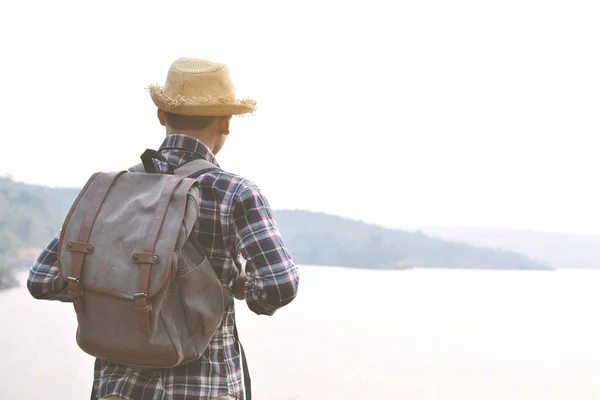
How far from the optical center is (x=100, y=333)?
0.98 metres

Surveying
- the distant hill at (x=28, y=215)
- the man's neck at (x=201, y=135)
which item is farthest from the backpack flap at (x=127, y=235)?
the distant hill at (x=28, y=215)

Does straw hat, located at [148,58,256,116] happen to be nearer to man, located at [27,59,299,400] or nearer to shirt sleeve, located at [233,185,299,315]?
man, located at [27,59,299,400]

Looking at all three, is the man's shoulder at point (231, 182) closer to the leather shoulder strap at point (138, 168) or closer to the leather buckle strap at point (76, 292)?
the leather shoulder strap at point (138, 168)

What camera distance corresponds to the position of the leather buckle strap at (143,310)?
94 centimetres

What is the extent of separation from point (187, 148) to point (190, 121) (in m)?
Result: 0.05

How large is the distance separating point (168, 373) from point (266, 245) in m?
0.23

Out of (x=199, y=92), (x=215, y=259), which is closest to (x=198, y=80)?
(x=199, y=92)

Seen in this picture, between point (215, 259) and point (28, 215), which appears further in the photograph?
point (28, 215)

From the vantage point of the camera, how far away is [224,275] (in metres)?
1.08

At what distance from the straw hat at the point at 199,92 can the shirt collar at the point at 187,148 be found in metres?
0.04

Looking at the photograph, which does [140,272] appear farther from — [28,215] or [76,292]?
[28,215]

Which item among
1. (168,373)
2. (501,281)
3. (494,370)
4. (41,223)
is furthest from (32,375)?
(501,281)

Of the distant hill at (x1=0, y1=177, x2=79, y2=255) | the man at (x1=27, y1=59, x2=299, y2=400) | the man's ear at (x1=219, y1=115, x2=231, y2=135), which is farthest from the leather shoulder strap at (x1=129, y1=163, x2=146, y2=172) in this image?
the distant hill at (x1=0, y1=177, x2=79, y2=255)

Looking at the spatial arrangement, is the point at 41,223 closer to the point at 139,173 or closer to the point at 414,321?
the point at 414,321
